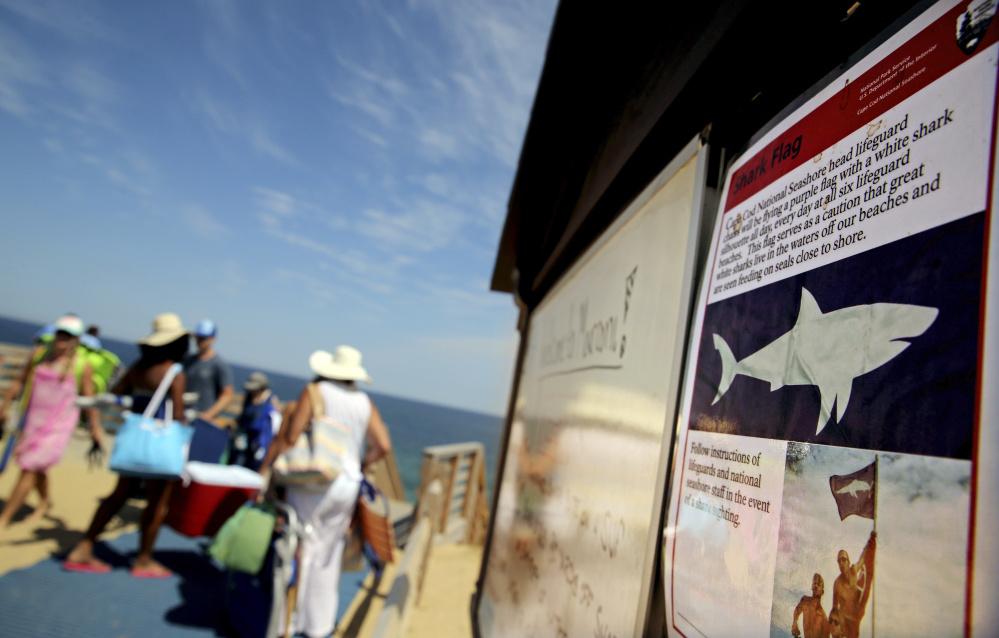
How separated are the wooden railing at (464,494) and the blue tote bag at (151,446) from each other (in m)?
2.79

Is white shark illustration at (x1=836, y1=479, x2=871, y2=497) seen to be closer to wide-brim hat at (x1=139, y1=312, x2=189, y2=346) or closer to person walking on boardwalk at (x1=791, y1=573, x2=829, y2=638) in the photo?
person walking on boardwalk at (x1=791, y1=573, x2=829, y2=638)

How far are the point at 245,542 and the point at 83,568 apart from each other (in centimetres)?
181

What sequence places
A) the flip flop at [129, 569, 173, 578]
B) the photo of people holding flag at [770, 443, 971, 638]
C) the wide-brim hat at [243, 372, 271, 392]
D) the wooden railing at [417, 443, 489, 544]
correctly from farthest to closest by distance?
the wooden railing at [417, 443, 489, 544]
the wide-brim hat at [243, 372, 271, 392]
the flip flop at [129, 569, 173, 578]
the photo of people holding flag at [770, 443, 971, 638]

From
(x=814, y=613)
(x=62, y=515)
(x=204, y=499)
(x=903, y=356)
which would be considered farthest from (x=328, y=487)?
(x=62, y=515)

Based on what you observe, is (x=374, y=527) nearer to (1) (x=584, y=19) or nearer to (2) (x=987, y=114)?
(1) (x=584, y=19)

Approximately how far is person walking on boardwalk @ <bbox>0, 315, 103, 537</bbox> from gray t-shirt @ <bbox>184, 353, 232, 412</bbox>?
2.58 feet

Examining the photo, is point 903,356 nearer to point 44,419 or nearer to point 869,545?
point 869,545

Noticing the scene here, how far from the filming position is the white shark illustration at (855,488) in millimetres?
493

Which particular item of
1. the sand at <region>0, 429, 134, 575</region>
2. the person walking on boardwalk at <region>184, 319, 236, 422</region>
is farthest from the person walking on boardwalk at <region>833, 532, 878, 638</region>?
the sand at <region>0, 429, 134, 575</region>

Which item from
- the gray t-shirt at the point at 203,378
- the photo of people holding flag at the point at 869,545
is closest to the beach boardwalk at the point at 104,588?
the gray t-shirt at the point at 203,378

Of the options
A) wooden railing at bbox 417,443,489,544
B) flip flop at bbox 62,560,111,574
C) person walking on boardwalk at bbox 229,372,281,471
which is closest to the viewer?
flip flop at bbox 62,560,111,574

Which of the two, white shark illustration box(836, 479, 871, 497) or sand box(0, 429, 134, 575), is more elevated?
white shark illustration box(836, 479, 871, 497)

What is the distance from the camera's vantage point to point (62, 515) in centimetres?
500

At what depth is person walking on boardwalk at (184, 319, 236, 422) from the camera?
14.1ft
